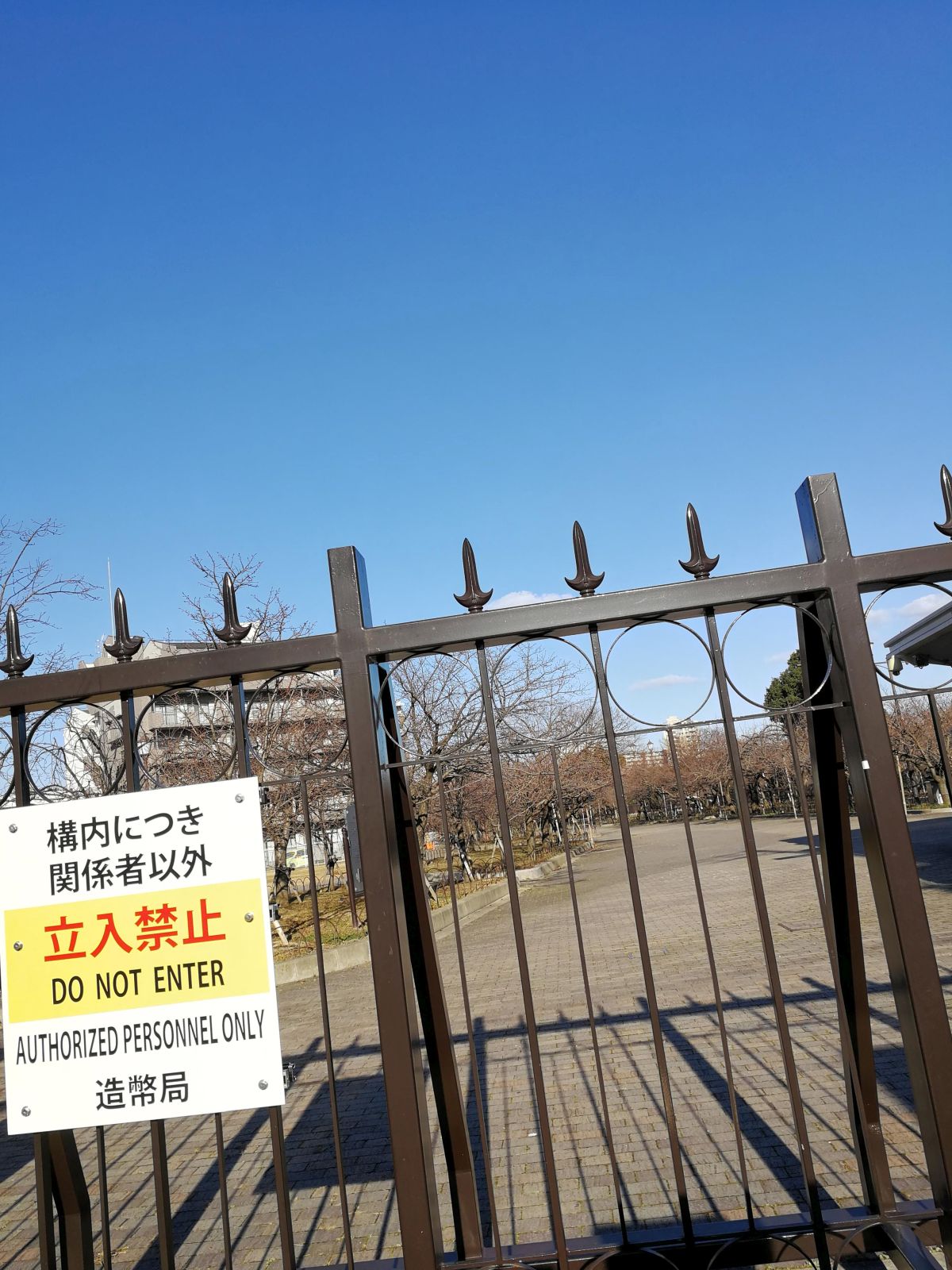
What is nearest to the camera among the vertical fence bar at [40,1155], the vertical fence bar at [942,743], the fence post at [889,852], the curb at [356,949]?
the fence post at [889,852]

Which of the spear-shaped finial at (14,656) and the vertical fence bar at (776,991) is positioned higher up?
the spear-shaped finial at (14,656)

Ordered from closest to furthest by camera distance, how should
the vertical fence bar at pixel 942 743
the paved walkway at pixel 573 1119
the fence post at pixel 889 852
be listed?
the fence post at pixel 889 852, the vertical fence bar at pixel 942 743, the paved walkway at pixel 573 1119

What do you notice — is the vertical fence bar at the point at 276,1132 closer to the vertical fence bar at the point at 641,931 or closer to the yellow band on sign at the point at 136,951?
the yellow band on sign at the point at 136,951

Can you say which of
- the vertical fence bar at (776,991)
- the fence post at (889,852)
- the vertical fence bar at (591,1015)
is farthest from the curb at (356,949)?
the fence post at (889,852)

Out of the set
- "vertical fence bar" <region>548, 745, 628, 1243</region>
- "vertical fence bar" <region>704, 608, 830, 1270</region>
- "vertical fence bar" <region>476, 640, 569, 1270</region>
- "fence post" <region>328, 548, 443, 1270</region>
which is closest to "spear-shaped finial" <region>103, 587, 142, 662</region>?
"fence post" <region>328, 548, 443, 1270</region>

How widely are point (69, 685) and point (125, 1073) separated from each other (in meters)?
1.25

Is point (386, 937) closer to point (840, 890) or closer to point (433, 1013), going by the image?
point (433, 1013)

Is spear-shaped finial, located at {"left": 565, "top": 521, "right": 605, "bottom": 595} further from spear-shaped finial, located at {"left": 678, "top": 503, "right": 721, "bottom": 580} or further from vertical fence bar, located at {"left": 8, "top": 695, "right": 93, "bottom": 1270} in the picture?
vertical fence bar, located at {"left": 8, "top": 695, "right": 93, "bottom": 1270}

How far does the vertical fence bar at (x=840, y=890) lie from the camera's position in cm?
317

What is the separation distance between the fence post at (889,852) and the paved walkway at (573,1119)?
1743 mm

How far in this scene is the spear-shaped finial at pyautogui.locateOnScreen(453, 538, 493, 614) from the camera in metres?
Answer: 2.83

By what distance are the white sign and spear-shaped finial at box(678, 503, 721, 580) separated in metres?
1.60

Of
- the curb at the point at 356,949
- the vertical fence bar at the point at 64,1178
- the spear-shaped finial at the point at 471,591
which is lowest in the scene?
the curb at the point at 356,949

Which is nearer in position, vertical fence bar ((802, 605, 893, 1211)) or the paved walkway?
vertical fence bar ((802, 605, 893, 1211))
